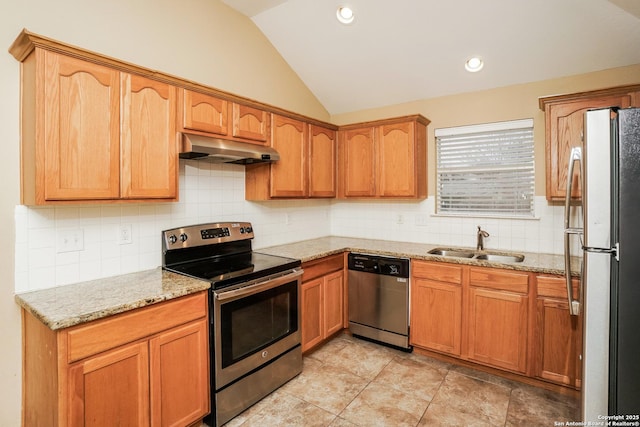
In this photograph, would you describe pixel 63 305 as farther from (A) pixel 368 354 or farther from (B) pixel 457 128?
(B) pixel 457 128

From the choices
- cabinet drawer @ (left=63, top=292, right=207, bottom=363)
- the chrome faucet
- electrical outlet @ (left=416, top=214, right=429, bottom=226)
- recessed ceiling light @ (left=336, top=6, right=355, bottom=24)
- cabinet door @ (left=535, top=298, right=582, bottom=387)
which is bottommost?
cabinet door @ (left=535, top=298, right=582, bottom=387)

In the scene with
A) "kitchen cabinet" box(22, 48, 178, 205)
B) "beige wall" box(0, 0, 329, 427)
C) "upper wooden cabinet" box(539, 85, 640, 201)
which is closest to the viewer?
"kitchen cabinet" box(22, 48, 178, 205)

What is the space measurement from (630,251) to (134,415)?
8.01 ft

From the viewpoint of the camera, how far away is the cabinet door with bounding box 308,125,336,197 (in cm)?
343

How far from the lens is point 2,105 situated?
1791 millimetres

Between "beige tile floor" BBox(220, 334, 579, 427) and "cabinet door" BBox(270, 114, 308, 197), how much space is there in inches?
60.7

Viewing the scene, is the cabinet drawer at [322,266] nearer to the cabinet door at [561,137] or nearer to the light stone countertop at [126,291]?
the light stone countertop at [126,291]

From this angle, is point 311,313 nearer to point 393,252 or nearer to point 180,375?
point 393,252

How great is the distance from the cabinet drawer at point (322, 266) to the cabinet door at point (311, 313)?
0.18 feet

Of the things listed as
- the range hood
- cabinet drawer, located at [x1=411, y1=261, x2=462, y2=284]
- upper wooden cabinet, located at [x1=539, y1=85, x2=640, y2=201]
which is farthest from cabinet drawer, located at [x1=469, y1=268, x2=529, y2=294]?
the range hood

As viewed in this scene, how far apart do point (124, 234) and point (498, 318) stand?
2.81m

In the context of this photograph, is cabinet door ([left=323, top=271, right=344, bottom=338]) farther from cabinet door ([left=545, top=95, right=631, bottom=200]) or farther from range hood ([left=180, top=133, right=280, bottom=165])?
cabinet door ([left=545, top=95, right=631, bottom=200])

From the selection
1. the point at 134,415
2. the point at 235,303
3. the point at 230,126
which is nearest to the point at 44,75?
the point at 230,126

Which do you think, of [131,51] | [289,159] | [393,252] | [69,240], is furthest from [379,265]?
[131,51]
